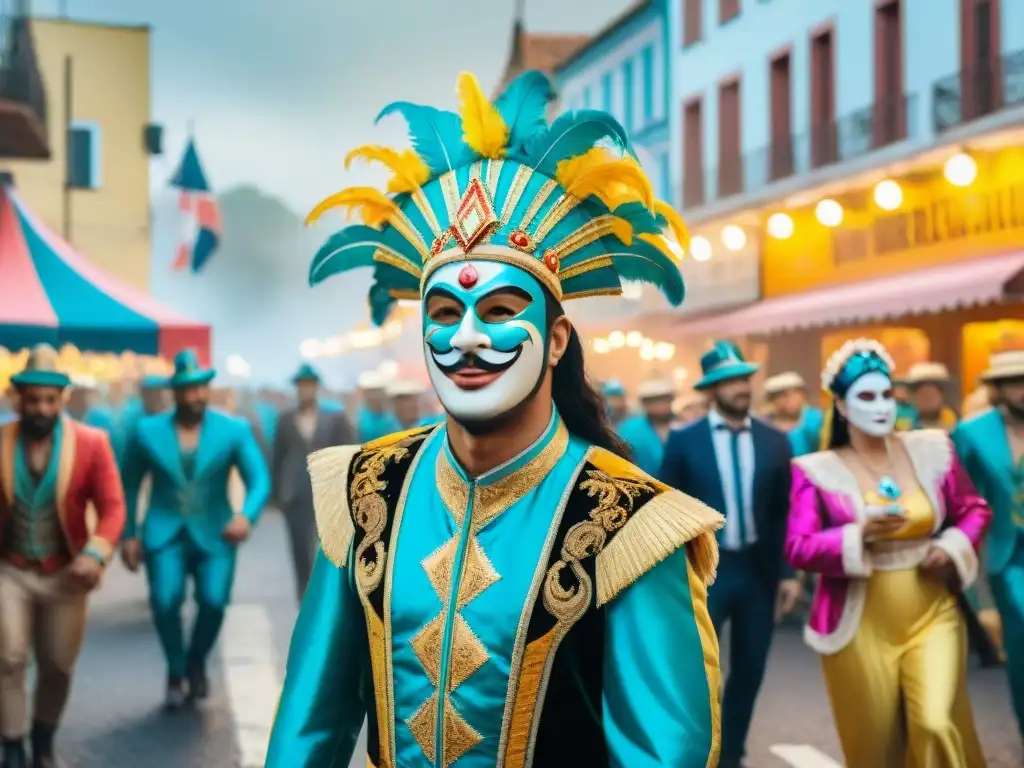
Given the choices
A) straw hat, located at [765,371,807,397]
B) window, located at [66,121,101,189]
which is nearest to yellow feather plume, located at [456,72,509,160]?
straw hat, located at [765,371,807,397]

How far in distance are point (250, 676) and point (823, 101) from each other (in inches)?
739

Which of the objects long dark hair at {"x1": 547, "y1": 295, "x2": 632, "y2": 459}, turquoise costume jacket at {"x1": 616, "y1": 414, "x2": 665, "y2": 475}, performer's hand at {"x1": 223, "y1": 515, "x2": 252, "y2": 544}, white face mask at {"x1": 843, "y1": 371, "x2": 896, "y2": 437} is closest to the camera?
long dark hair at {"x1": 547, "y1": 295, "x2": 632, "y2": 459}

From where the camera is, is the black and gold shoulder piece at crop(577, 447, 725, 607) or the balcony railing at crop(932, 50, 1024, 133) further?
the balcony railing at crop(932, 50, 1024, 133)

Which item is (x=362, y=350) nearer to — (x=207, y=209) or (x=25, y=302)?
(x=207, y=209)

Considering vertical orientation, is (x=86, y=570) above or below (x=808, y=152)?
below

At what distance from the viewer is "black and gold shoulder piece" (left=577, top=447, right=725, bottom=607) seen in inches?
126

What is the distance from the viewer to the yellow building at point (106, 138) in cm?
3397

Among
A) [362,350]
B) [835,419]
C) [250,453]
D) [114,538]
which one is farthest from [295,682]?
[362,350]

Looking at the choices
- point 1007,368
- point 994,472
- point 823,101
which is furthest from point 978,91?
point 994,472

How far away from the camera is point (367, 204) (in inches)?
142

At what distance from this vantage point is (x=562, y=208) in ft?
11.4

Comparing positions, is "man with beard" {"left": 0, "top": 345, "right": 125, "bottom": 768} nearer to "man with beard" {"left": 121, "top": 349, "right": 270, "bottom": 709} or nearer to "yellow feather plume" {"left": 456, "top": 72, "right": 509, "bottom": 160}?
"man with beard" {"left": 121, "top": 349, "right": 270, "bottom": 709}

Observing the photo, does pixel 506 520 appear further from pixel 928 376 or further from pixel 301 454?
pixel 928 376

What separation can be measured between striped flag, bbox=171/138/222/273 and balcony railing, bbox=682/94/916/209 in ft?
31.3
